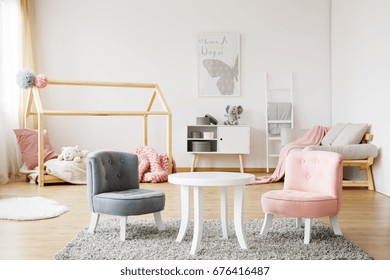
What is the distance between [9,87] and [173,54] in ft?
7.68

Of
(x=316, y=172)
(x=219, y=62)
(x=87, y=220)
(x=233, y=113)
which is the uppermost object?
(x=219, y=62)

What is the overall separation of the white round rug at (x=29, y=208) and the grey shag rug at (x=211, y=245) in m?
0.68

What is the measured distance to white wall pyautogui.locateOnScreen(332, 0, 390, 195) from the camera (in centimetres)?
502

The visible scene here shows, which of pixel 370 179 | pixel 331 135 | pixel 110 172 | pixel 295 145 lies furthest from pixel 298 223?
pixel 331 135

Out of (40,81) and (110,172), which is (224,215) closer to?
(110,172)

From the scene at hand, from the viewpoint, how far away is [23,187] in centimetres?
541

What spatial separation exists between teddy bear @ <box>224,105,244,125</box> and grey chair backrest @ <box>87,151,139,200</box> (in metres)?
3.59

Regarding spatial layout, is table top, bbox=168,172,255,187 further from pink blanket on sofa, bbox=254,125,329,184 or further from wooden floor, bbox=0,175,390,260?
pink blanket on sofa, bbox=254,125,329,184

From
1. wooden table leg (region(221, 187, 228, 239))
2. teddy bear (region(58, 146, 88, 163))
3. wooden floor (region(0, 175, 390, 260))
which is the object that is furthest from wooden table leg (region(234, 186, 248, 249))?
teddy bear (region(58, 146, 88, 163))

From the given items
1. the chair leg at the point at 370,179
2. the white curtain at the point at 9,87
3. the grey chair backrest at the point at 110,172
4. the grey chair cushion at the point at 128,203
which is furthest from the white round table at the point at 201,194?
the white curtain at the point at 9,87

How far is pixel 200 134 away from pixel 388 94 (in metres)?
2.77

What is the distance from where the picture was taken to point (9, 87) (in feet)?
20.6

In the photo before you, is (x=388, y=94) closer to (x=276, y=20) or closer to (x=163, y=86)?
(x=276, y=20)
